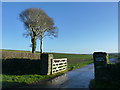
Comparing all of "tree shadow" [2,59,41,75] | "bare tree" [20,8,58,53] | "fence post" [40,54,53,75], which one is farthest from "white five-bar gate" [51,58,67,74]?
"bare tree" [20,8,58,53]

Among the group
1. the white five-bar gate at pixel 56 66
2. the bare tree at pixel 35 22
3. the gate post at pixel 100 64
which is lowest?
the white five-bar gate at pixel 56 66

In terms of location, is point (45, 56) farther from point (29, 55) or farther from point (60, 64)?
point (29, 55)

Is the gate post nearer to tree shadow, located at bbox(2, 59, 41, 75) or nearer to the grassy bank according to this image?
the grassy bank

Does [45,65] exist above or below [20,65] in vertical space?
above

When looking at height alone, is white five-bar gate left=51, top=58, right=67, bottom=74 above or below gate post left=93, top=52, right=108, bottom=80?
below

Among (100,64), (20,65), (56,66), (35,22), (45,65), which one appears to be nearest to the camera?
(100,64)

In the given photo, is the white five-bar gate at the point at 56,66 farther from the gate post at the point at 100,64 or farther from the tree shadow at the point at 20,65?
the gate post at the point at 100,64

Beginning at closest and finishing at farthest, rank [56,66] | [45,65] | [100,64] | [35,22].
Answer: [100,64]
[45,65]
[56,66]
[35,22]

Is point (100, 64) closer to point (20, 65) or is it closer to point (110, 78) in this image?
point (110, 78)

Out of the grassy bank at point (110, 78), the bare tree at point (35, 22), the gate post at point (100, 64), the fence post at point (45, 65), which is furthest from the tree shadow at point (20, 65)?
the bare tree at point (35, 22)

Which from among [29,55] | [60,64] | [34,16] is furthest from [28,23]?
[60,64]

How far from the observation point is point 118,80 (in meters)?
7.78

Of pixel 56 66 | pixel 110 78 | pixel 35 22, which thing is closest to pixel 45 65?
pixel 56 66

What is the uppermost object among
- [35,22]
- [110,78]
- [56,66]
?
[35,22]
